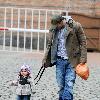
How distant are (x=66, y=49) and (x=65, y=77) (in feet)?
1.46

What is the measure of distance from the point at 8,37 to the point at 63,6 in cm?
296

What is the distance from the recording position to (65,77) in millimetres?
8711

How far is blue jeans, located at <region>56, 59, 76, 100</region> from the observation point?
8625 mm

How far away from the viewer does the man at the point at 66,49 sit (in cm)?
857

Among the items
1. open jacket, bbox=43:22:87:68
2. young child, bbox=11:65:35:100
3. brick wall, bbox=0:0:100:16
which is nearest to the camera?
young child, bbox=11:65:35:100

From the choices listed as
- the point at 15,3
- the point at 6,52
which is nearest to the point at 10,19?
the point at 15,3

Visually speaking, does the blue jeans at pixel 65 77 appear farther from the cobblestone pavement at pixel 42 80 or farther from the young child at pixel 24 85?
the cobblestone pavement at pixel 42 80

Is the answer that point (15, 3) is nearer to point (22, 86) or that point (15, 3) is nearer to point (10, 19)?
point (10, 19)

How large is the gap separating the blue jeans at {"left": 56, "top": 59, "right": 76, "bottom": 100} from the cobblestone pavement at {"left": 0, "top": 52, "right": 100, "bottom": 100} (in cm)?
120

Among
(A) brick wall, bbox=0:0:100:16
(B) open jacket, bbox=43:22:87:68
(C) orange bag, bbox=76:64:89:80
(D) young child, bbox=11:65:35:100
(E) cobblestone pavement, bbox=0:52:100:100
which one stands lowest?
(E) cobblestone pavement, bbox=0:52:100:100

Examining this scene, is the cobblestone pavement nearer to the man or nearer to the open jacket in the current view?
the man

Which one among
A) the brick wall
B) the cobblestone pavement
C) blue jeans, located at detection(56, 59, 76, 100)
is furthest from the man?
the brick wall

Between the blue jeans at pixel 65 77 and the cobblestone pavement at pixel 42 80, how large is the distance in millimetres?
1196

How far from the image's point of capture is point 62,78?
874cm
